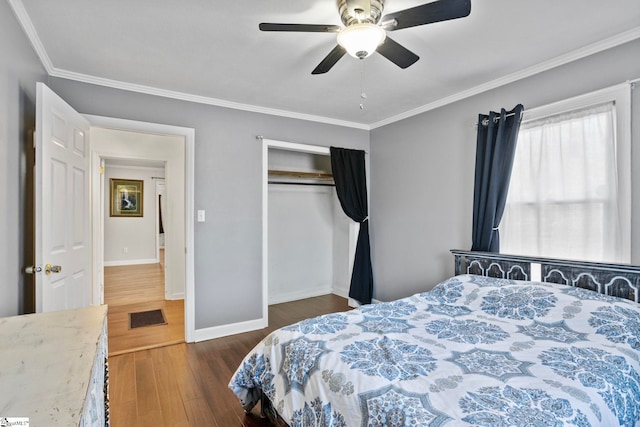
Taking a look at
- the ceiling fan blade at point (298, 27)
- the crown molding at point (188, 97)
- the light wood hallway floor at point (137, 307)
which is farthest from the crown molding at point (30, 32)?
the light wood hallway floor at point (137, 307)

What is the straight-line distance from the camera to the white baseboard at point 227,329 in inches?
133

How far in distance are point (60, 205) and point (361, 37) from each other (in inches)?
→ 87.5

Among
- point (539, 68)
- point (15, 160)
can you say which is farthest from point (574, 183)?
point (15, 160)

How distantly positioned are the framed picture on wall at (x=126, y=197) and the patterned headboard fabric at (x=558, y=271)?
24.9 feet

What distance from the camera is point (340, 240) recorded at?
515 centimetres

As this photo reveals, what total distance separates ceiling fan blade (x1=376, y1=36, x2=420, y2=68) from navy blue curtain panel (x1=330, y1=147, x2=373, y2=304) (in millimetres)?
2180

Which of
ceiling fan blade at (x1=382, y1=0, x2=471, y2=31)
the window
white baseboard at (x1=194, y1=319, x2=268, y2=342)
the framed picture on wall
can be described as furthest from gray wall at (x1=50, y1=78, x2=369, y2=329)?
the framed picture on wall

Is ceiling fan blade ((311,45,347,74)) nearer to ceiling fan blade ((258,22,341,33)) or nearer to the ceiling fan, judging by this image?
the ceiling fan

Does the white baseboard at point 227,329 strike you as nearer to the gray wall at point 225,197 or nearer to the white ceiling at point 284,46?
the gray wall at point 225,197

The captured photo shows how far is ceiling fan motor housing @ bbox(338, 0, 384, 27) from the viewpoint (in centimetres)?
171

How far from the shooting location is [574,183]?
2.51m

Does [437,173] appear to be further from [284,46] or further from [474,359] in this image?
[474,359]

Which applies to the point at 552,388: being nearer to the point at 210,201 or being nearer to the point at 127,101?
the point at 210,201

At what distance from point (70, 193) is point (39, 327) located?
1463 millimetres
